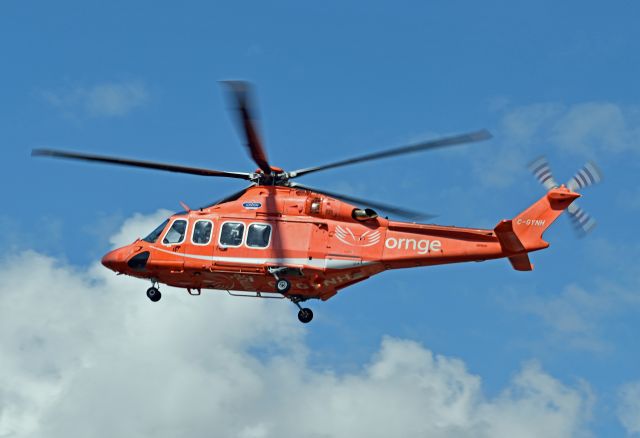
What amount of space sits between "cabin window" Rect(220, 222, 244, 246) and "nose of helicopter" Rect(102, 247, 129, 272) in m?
4.17

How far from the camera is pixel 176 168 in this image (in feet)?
151

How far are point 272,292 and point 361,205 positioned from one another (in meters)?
4.63

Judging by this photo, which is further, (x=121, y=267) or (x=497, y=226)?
(x=121, y=267)

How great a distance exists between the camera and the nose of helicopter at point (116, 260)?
47750 mm

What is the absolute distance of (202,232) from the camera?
46625 mm

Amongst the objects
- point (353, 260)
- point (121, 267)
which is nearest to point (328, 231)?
point (353, 260)

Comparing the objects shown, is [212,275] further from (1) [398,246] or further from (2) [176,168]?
(1) [398,246]

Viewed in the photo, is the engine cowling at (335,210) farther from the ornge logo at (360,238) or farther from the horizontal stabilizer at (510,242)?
the horizontal stabilizer at (510,242)

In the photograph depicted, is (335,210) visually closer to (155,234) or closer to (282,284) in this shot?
(282,284)

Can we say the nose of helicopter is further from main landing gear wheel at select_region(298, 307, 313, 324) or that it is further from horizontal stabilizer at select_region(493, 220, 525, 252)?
horizontal stabilizer at select_region(493, 220, 525, 252)

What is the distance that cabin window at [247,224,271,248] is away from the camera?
45.7 m

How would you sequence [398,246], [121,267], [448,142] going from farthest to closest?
[121,267]
[398,246]
[448,142]

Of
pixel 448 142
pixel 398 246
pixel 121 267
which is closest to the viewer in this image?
pixel 448 142

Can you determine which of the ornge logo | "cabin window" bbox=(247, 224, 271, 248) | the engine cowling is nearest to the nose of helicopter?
"cabin window" bbox=(247, 224, 271, 248)
